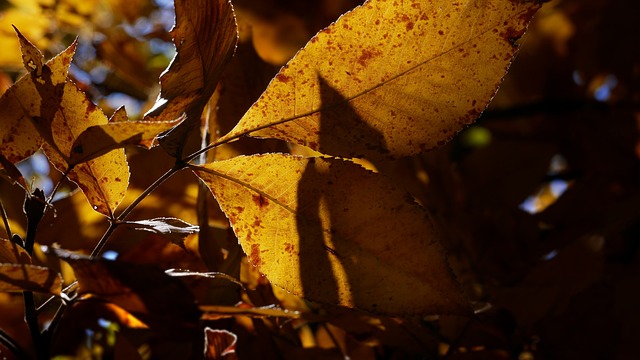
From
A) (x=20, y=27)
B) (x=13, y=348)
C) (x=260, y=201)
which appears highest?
(x=20, y=27)

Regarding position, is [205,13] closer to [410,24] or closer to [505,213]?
[410,24]

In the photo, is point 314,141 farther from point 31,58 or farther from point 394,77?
point 31,58

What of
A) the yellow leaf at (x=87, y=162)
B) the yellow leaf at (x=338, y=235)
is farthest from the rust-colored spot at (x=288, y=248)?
the yellow leaf at (x=87, y=162)

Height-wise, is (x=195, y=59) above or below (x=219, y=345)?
above

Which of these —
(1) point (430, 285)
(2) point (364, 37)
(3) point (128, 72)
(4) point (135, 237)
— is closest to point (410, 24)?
(2) point (364, 37)

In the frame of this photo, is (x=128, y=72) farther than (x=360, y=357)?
Yes

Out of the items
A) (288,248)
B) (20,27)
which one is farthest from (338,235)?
(20,27)
